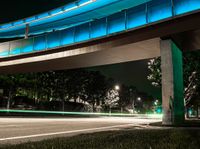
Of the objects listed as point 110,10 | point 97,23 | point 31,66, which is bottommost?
point 31,66

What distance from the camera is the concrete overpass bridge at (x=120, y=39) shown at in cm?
1767

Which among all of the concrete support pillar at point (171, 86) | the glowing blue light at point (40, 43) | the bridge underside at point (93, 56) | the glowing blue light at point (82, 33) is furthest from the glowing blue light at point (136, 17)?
the glowing blue light at point (40, 43)

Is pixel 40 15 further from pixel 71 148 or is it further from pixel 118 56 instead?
pixel 71 148

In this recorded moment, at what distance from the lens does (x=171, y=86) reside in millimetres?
17250

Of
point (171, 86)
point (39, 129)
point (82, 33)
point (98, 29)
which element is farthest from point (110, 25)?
point (39, 129)

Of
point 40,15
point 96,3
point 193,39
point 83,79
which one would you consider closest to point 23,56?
point 40,15

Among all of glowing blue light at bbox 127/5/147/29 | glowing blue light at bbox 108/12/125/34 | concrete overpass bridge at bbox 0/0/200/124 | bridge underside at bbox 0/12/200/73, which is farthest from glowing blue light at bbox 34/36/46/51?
glowing blue light at bbox 127/5/147/29

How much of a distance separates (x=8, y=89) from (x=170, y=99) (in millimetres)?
35661

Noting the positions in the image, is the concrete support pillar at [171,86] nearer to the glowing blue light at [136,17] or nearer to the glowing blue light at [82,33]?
the glowing blue light at [136,17]

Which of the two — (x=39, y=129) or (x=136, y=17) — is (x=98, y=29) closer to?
(x=136, y=17)

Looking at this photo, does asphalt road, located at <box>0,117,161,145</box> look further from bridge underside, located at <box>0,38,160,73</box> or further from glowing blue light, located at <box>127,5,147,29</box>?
glowing blue light, located at <box>127,5,147,29</box>

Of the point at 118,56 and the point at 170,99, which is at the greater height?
the point at 118,56

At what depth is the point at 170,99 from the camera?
17.1m

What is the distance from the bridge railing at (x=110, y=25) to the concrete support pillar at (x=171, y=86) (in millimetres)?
2223
